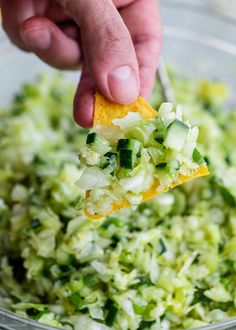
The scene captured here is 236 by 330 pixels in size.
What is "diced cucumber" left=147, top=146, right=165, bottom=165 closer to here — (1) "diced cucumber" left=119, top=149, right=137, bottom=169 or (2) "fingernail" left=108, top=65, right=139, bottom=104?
(1) "diced cucumber" left=119, top=149, right=137, bottom=169

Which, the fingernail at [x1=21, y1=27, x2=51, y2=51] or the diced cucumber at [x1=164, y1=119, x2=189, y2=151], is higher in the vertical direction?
the diced cucumber at [x1=164, y1=119, x2=189, y2=151]

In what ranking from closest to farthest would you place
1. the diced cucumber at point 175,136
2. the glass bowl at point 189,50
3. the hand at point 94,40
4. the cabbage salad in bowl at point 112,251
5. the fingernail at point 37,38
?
the diced cucumber at point 175,136
the hand at point 94,40
the cabbage salad in bowl at point 112,251
the fingernail at point 37,38
the glass bowl at point 189,50

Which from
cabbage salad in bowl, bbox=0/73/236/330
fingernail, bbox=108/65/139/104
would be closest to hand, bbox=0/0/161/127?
fingernail, bbox=108/65/139/104

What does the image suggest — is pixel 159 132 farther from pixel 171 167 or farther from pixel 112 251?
pixel 112 251

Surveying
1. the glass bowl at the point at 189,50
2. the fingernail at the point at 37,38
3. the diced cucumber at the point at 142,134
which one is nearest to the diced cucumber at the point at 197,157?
the diced cucumber at the point at 142,134

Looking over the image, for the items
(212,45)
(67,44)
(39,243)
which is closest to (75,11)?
(67,44)

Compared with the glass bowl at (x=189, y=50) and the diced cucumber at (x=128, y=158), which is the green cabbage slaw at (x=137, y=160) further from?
the glass bowl at (x=189, y=50)

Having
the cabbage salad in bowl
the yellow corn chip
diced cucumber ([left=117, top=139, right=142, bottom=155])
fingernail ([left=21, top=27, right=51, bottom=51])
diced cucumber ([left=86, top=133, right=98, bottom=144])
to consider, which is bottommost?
the cabbage salad in bowl
